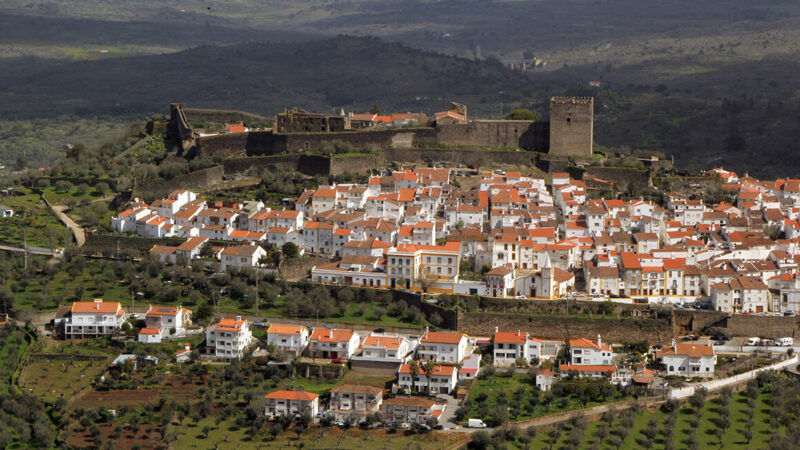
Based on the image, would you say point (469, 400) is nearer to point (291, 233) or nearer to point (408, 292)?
point (408, 292)

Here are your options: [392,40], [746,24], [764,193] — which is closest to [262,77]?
[392,40]

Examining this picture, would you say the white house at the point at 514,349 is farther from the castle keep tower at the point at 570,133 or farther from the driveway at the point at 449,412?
the castle keep tower at the point at 570,133

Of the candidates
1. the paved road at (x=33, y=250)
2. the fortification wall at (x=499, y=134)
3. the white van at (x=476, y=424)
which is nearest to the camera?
the white van at (x=476, y=424)

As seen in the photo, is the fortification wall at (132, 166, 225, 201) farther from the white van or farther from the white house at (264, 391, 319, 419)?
the white van

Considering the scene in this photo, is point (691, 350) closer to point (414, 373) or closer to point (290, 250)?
point (414, 373)

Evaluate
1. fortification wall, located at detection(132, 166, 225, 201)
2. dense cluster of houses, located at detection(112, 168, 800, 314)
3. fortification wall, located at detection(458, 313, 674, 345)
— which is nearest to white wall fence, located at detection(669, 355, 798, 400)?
fortification wall, located at detection(458, 313, 674, 345)

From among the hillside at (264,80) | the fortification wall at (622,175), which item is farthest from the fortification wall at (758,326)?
the hillside at (264,80)
